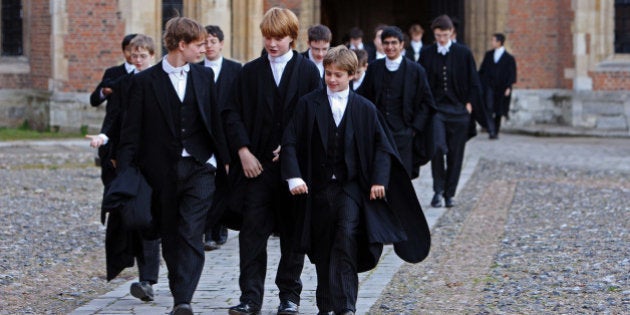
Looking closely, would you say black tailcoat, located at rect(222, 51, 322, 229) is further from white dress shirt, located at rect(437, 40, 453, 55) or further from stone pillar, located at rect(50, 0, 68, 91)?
stone pillar, located at rect(50, 0, 68, 91)

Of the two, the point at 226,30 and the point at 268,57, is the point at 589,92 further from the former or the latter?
the point at 268,57

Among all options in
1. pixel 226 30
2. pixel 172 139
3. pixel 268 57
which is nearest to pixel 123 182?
pixel 172 139

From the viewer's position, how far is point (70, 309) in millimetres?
7879

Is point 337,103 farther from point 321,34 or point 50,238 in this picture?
point 50,238

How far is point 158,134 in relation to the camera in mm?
7207

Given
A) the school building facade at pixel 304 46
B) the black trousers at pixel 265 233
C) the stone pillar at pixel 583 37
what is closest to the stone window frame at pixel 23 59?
the school building facade at pixel 304 46

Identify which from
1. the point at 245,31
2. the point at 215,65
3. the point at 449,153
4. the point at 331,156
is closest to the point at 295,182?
the point at 331,156

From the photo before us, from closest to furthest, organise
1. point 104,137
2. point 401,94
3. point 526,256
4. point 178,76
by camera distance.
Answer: point 178,76 → point 104,137 → point 526,256 → point 401,94

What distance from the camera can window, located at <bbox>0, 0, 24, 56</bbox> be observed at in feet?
74.5

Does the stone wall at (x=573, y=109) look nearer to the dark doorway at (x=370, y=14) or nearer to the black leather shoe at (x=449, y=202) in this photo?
the dark doorway at (x=370, y=14)

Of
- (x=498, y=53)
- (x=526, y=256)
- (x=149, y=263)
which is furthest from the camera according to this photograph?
(x=498, y=53)

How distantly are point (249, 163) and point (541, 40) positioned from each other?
650 inches

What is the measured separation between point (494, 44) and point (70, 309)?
15.3m

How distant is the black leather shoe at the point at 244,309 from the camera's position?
7234 mm
